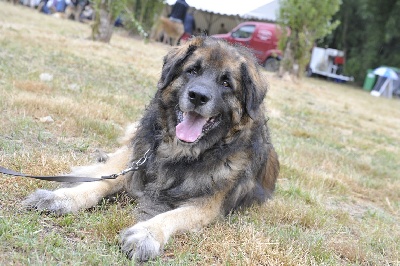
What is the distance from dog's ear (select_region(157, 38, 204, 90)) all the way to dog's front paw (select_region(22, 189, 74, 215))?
3.92ft

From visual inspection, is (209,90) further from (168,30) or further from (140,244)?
(168,30)

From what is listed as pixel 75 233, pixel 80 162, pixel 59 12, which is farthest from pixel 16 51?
pixel 59 12

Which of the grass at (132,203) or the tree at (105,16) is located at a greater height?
the tree at (105,16)

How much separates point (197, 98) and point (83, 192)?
1099mm

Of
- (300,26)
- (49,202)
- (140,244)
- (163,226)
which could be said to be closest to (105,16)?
(300,26)

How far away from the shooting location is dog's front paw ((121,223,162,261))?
2791 mm

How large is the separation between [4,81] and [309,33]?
48.7 feet

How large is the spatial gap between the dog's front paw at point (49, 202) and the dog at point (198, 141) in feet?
0.31

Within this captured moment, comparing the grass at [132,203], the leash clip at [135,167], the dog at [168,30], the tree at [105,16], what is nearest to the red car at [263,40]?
the dog at [168,30]

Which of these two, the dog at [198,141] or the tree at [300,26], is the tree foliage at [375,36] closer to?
the tree at [300,26]

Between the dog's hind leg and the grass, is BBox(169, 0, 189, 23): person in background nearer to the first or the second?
the grass

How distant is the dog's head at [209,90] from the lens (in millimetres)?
3492

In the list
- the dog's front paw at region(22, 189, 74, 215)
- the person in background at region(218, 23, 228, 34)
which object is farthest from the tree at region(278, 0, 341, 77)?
the person in background at region(218, 23, 228, 34)

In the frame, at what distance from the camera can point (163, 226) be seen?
309cm
